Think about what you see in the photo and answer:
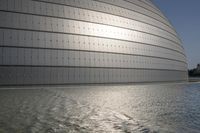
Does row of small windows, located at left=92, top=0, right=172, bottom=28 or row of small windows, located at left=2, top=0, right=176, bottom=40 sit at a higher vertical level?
row of small windows, located at left=92, top=0, right=172, bottom=28

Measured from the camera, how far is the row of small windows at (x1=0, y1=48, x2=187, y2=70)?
20578mm

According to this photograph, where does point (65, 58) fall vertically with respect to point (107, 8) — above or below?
below

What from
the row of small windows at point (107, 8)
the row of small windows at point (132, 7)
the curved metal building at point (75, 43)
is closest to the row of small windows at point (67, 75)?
the curved metal building at point (75, 43)

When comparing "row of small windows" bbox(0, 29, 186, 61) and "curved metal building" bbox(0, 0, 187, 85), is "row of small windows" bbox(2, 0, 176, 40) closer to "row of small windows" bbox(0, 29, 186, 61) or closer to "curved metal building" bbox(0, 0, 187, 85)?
"curved metal building" bbox(0, 0, 187, 85)

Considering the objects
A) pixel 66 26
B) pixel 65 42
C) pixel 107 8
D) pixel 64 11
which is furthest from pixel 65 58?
pixel 107 8

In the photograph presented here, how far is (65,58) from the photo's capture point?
22.5 metres

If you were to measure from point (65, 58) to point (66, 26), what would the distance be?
2624mm

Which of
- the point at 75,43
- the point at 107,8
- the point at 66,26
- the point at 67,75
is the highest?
the point at 107,8

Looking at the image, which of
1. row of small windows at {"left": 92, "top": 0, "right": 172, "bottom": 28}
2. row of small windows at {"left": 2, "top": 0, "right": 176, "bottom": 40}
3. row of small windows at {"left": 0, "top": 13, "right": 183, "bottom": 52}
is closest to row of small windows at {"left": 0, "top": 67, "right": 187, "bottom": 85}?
row of small windows at {"left": 0, "top": 13, "right": 183, "bottom": 52}

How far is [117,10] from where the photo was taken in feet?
91.1

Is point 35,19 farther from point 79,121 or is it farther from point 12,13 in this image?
point 79,121

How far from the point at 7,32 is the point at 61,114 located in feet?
45.2

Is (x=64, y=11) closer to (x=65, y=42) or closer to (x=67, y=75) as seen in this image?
(x=65, y=42)

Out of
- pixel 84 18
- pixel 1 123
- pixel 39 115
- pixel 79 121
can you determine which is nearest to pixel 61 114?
pixel 39 115
